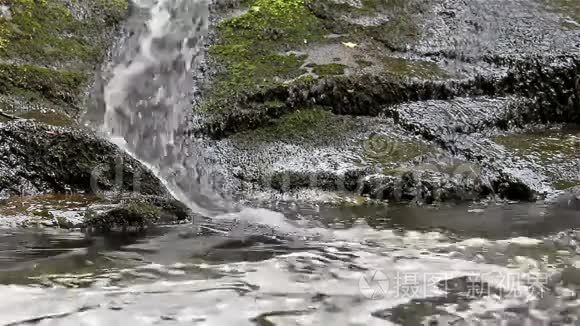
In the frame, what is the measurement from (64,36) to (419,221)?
519 centimetres

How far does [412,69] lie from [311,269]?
15.3 feet

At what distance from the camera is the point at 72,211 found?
418 centimetres

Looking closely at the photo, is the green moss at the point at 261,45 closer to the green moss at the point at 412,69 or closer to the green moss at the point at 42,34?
the green moss at the point at 412,69

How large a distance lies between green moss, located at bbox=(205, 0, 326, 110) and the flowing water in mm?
1863

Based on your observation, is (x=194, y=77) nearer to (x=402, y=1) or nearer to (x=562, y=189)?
(x=402, y=1)

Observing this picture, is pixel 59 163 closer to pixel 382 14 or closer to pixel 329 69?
pixel 329 69

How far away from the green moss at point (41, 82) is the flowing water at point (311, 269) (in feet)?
6.93

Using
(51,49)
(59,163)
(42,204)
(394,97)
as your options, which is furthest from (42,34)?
(394,97)

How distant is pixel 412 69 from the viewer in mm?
7328

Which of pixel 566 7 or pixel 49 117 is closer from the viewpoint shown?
pixel 49 117

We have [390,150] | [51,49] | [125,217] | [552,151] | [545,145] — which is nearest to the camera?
[125,217]

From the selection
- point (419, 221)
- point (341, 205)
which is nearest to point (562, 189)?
point (419, 221)

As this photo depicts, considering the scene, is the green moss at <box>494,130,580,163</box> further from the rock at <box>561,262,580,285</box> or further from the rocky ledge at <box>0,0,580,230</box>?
the rock at <box>561,262,580,285</box>

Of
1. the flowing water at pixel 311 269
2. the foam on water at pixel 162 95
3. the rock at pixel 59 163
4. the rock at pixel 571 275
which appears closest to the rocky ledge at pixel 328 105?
the rock at pixel 59 163
